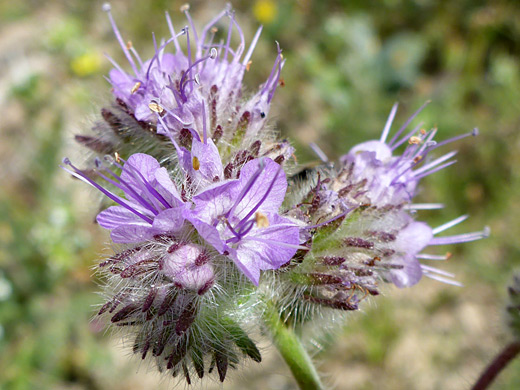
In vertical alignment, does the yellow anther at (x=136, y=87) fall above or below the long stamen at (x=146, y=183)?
above

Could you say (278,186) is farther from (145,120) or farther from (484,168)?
(484,168)

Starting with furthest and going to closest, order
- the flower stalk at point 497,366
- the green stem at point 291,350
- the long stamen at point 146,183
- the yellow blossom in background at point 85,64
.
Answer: the yellow blossom in background at point 85,64
the flower stalk at point 497,366
the green stem at point 291,350
the long stamen at point 146,183

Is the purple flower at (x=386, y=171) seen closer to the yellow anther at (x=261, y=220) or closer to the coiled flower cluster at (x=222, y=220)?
the coiled flower cluster at (x=222, y=220)

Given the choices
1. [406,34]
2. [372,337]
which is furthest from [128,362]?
[406,34]

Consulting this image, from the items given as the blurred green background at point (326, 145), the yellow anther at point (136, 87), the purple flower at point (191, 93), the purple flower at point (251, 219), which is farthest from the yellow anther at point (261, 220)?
the blurred green background at point (326, 145)

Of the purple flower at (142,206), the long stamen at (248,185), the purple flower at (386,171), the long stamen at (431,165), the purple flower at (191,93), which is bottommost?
the long stamen at (431,165)

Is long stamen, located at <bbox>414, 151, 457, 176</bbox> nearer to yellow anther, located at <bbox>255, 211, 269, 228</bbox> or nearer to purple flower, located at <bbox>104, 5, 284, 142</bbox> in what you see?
purple flower, located at <bbox>104, 5, 284, 142</bbox>

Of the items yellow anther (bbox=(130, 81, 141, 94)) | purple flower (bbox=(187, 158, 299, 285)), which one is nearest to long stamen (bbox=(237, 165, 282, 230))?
purple flower (bbox=(187, 158, 299, 285))
